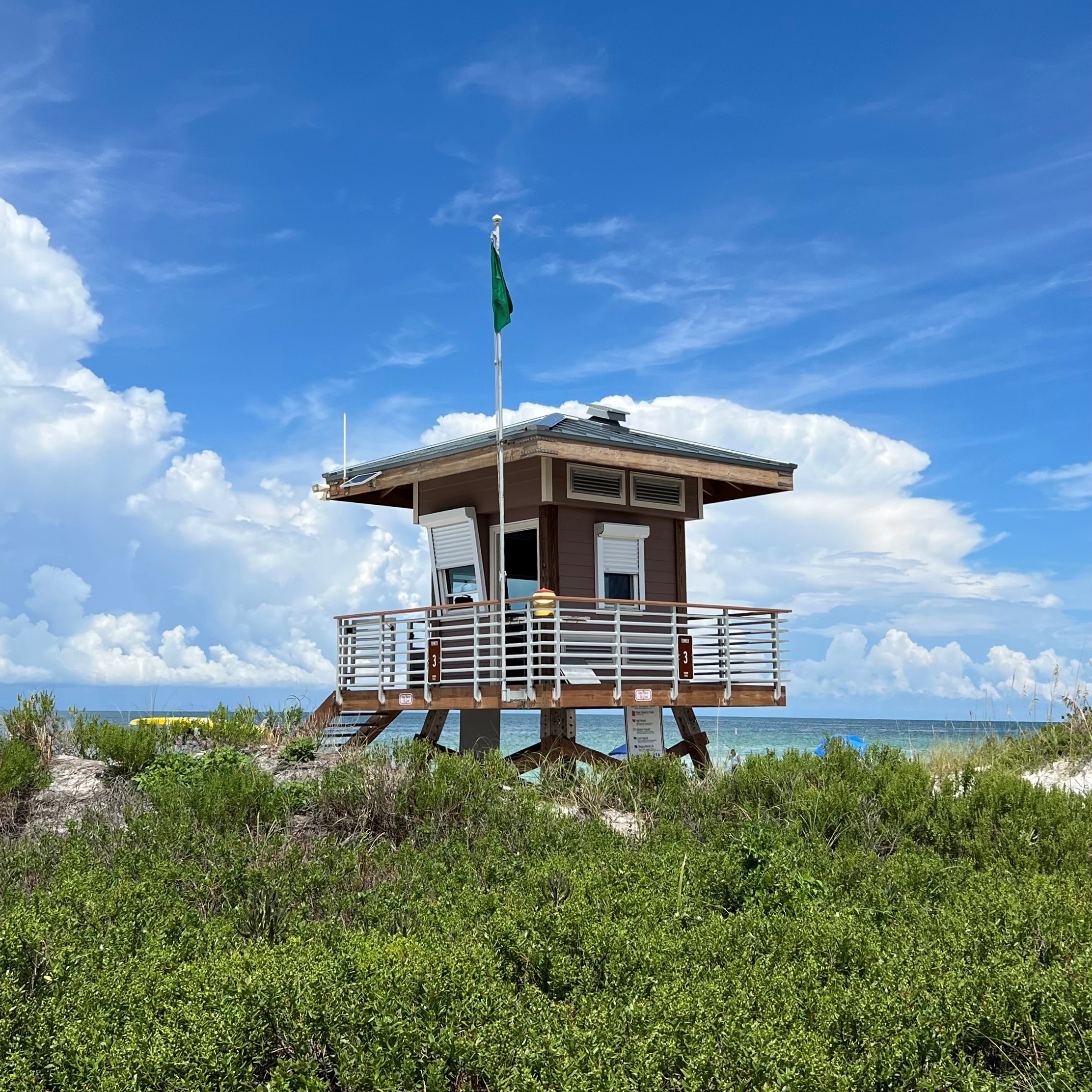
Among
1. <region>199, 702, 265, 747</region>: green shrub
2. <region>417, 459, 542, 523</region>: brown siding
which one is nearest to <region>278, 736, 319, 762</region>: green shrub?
<region>199, 702, 265, 747</region>: green shrub

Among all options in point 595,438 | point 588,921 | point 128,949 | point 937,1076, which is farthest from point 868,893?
point 595,438

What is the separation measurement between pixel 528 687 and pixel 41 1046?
10.6m

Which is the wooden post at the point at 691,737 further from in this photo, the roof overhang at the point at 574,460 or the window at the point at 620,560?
the roof overhang at the point at 574,460

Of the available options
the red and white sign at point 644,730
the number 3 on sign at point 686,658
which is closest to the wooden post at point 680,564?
the number 3 on sign at point 686,658

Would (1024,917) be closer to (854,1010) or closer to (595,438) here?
(854,1010)

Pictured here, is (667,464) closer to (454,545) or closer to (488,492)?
(488,492)

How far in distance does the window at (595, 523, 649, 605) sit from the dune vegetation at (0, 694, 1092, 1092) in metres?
7.28

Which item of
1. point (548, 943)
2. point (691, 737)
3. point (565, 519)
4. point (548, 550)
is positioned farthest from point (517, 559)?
point (548, 943)

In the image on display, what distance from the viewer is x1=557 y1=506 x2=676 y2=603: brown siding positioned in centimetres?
1733

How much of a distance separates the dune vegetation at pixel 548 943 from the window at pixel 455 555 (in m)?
7.94

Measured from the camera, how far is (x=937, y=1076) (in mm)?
4414

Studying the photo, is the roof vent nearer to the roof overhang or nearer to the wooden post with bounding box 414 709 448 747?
the roof overhang

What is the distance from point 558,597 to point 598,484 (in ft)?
9.20

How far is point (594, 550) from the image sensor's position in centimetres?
1769
